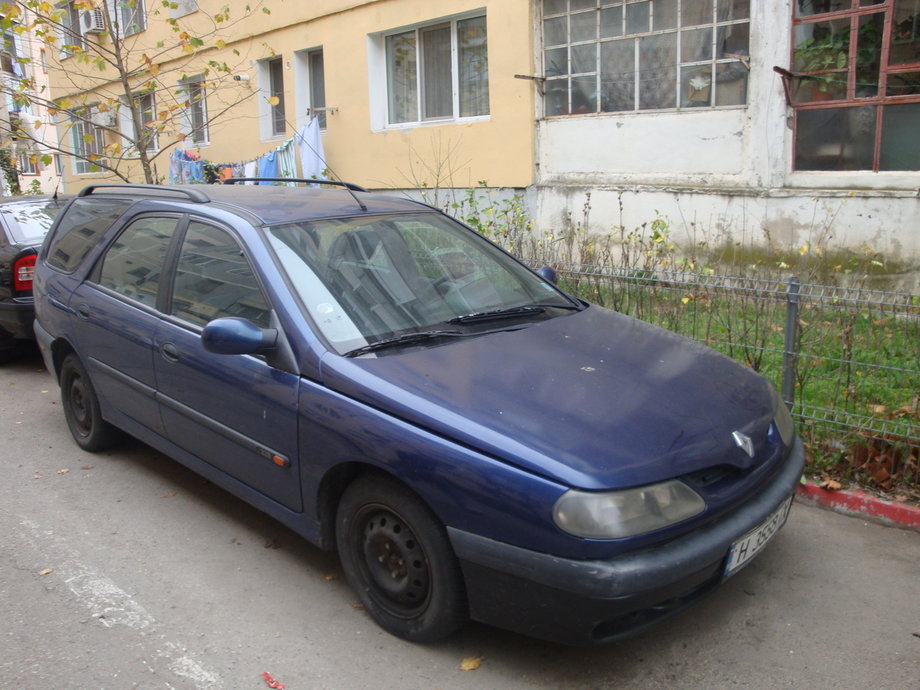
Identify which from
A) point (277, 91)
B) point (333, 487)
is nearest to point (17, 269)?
point (333, 487)

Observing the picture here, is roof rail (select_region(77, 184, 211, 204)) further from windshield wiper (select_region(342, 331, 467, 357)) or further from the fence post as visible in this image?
the fence post

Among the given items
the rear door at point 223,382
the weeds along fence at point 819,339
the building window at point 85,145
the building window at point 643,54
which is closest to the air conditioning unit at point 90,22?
the building window at point 85,145

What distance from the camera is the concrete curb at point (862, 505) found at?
4.22 m

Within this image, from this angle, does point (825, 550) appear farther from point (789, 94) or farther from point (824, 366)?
point (789, 94)

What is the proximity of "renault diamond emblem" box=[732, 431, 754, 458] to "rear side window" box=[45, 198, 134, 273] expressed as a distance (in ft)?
12.3

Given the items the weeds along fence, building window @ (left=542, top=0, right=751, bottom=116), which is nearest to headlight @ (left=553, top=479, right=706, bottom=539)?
the weeds along fence

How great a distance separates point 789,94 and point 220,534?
6907 mm

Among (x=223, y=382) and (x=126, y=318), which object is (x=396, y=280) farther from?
(x=126, y=318)

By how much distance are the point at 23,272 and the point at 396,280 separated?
508cm

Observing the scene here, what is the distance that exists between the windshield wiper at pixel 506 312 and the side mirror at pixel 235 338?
0.84 m

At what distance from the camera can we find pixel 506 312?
156 inches

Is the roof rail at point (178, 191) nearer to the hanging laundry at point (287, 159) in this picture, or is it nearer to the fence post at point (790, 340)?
the fence post at point (790, 340)

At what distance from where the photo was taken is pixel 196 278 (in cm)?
418

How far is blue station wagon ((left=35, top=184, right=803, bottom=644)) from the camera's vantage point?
2783mm
